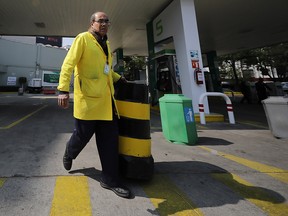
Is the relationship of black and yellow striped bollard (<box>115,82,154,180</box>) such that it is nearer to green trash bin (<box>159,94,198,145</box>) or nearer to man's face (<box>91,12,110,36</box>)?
man's face (<box>91,12,110,36</box>)

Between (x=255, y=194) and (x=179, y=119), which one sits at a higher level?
(x=179, y=119)

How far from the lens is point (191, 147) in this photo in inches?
198

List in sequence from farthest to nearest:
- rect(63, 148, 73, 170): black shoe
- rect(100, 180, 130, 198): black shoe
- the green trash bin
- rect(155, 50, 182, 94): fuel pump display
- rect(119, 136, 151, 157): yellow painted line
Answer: rect(155, 50, 182, 94): fuel pump display < the green trash bin < rect(63, 148, 73, 170): black shoe < rect(119, 136, 151, 157): yellow painted line < rect(100, 180, 130, 198): black shoe

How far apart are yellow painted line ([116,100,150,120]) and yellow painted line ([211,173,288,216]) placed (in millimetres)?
1336

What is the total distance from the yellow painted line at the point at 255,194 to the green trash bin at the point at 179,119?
68.9 inches

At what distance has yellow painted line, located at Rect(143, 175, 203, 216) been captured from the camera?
7.93 feet

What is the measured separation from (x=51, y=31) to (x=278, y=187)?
15040mm

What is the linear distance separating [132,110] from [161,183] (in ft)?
3.15

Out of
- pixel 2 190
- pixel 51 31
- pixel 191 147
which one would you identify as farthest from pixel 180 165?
pixel 51 31

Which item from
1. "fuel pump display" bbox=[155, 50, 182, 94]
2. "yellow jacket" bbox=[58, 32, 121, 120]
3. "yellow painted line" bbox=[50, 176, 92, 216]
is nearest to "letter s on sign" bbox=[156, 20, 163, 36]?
"fuel pump display" bbox=[155, 50, 182, 94]

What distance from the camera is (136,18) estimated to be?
12.4 m

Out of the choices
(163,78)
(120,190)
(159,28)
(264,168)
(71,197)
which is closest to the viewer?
(71,197)

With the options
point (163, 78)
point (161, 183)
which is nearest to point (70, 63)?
point (161, 183)

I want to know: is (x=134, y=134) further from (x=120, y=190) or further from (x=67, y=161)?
(x=67, y=161)
